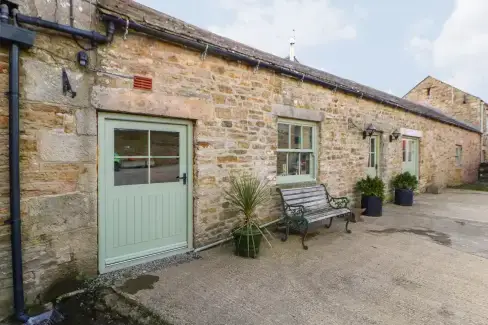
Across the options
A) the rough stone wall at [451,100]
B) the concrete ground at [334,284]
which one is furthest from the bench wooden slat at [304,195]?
the rough stone wall at [451,100]

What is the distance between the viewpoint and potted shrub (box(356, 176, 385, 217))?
691cm

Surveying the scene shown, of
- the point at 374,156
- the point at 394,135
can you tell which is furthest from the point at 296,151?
the point at 394,135

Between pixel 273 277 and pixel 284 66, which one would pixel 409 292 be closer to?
pixel 273 277

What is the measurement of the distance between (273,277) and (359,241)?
2.18 meters

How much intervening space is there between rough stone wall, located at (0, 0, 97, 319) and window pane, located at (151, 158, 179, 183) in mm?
781

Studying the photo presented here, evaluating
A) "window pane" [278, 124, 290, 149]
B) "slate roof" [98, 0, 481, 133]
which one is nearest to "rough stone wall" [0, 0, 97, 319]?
"slate roof" [98, 0, 481, 133]

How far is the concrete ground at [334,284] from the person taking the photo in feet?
8.76

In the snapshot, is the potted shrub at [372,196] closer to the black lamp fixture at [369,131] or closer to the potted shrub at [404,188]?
the black lamp fixture at [369,131]

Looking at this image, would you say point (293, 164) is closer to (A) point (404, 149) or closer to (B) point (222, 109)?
(B) point (222, 109)

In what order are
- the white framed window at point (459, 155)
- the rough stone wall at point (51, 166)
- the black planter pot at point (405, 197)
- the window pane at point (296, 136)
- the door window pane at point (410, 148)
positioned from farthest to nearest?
1. the white framed window at point (459, 155)
2. the door window pane at point (410, 148)
3. the black planter pot at point (405, 197)
4. the window pane at point (296, 136)
5. the rough stone wall at point (51, 166)

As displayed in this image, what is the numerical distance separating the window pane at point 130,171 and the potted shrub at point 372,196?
5.48 m

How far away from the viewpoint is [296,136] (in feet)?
19.6

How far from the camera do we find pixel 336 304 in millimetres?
2863

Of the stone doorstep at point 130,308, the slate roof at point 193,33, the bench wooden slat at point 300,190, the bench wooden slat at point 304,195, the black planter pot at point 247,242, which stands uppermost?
the slate roof at point 193,33
